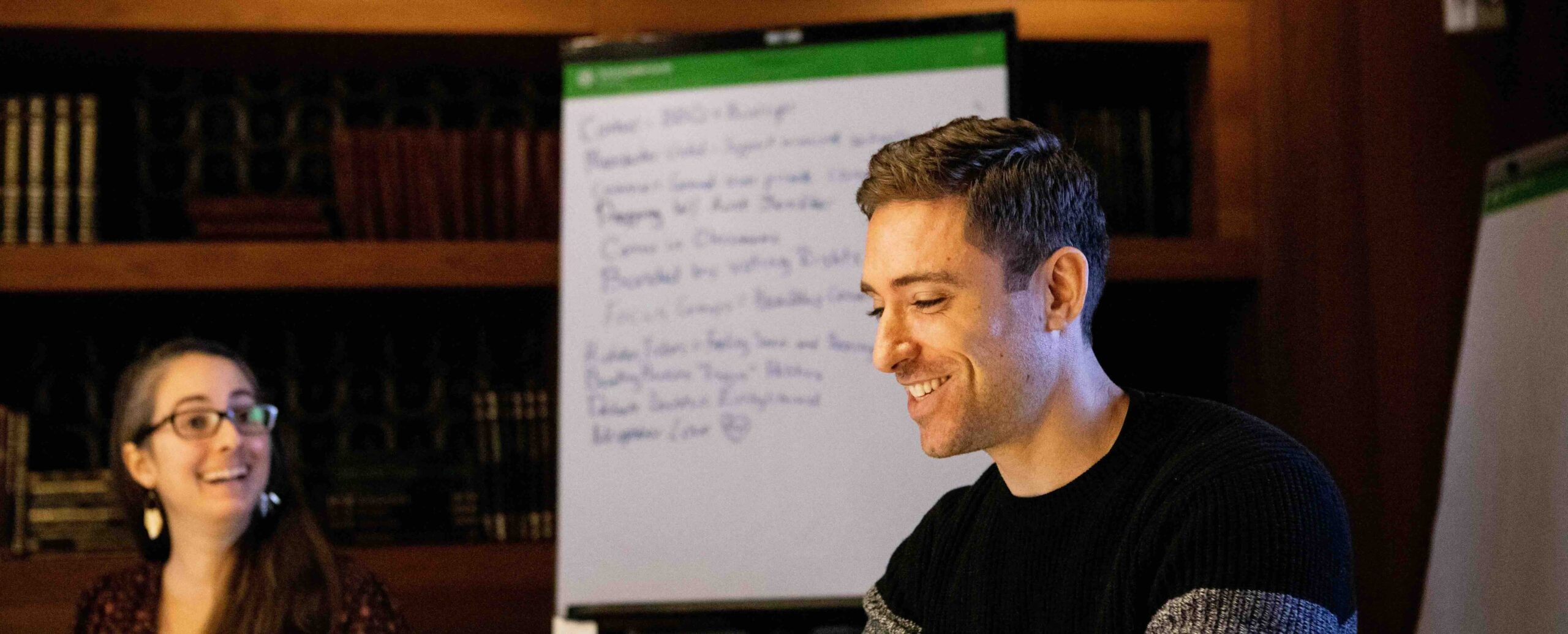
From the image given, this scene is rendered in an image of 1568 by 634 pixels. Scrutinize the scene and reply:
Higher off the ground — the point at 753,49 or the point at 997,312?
the point at 753,49

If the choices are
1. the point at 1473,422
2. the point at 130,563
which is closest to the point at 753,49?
the point at 1473,422

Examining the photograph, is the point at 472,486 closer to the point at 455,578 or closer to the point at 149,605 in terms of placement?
the point at 455,578

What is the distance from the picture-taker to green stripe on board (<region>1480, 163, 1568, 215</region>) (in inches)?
70.1

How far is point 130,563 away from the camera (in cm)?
229

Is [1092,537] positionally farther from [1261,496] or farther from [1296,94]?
[1296,94]

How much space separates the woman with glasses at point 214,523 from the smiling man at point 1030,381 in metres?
1.21

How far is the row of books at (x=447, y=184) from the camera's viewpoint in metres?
2.47

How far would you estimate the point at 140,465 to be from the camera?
2023 mm

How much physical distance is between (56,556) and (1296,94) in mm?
2542

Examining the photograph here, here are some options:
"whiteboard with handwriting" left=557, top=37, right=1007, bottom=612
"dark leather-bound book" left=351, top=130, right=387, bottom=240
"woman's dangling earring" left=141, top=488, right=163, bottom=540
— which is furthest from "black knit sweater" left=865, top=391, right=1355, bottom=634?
"dark leather-bound book" left=351, top=130, right=387, bottom=240

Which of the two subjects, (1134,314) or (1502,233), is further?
(1134,314)

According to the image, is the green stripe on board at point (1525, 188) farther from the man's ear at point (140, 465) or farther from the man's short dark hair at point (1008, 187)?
the man's ear at point (140, 465)

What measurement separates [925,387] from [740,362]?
3.13 feet

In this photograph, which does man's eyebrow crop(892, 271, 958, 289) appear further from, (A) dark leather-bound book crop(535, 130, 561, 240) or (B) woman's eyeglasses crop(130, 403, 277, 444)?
(A) dark leather-bound book crop(535, 130, 561, 240)
